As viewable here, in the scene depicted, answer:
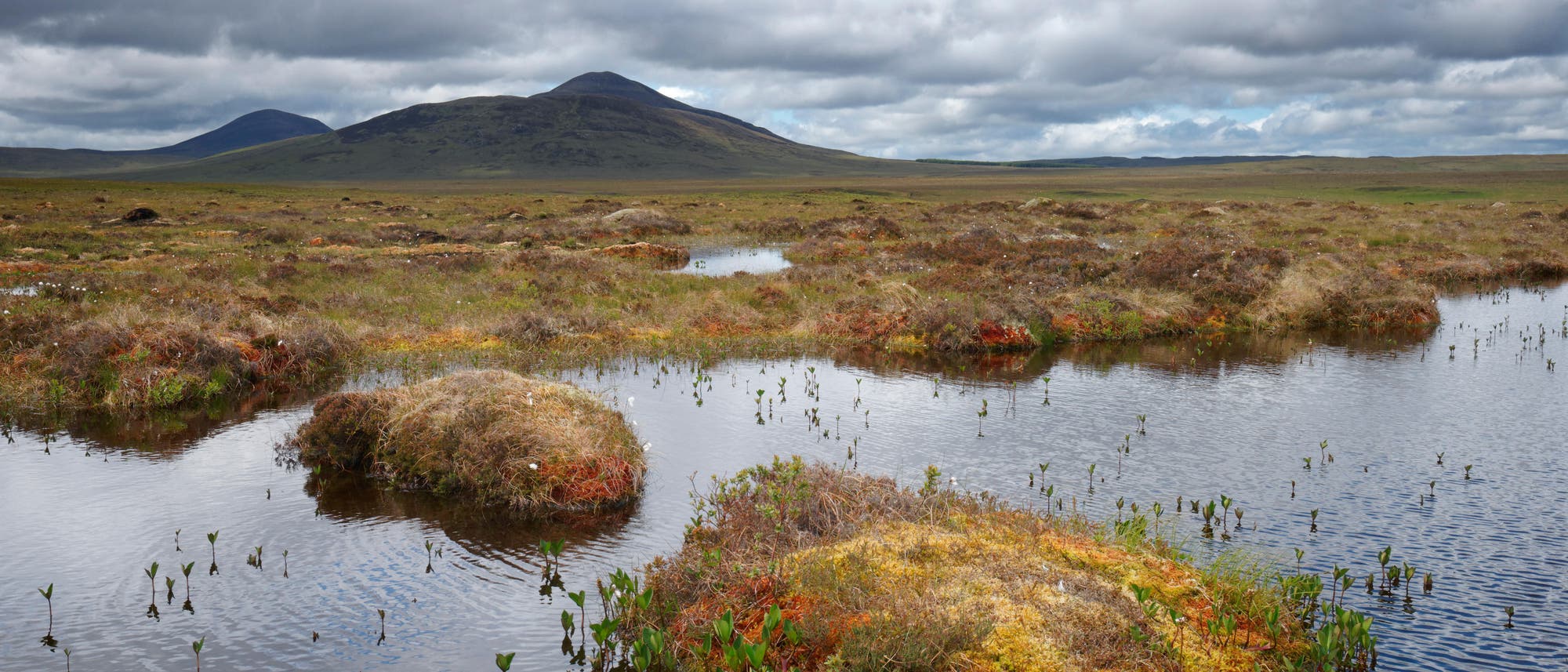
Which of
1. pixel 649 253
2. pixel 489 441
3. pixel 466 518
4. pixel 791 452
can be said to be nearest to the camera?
pixel 466 518

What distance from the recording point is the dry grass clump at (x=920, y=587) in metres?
7.03

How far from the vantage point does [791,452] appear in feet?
46.4

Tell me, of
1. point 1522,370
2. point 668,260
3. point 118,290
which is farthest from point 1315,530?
point 668,260

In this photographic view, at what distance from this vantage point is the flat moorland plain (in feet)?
61.6

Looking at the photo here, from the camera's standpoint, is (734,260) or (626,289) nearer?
(626,289)

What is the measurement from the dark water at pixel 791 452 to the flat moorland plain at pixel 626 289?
2.46 metres

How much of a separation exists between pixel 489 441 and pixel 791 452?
14.4 feet

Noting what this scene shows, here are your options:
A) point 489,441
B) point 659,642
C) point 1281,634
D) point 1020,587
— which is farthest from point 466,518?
point 1281,634

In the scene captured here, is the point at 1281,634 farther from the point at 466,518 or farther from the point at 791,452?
the point at 466,518

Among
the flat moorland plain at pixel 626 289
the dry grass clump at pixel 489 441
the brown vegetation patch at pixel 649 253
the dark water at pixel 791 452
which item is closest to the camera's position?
the dark water at pixel 791 452

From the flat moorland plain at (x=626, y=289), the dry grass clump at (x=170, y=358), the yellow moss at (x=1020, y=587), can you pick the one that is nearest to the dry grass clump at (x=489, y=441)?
the yellow moss at (x=1020, y=587)

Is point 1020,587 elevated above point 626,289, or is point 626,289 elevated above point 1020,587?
point 626,289

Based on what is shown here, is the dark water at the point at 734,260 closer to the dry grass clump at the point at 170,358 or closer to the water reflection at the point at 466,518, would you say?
the dry grass clump at the point at 170,358

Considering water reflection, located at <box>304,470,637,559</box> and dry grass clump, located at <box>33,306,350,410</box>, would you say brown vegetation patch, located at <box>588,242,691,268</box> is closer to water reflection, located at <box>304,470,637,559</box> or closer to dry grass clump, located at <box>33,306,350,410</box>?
dry grass clump, located at <box>33,306,350,410</box>
